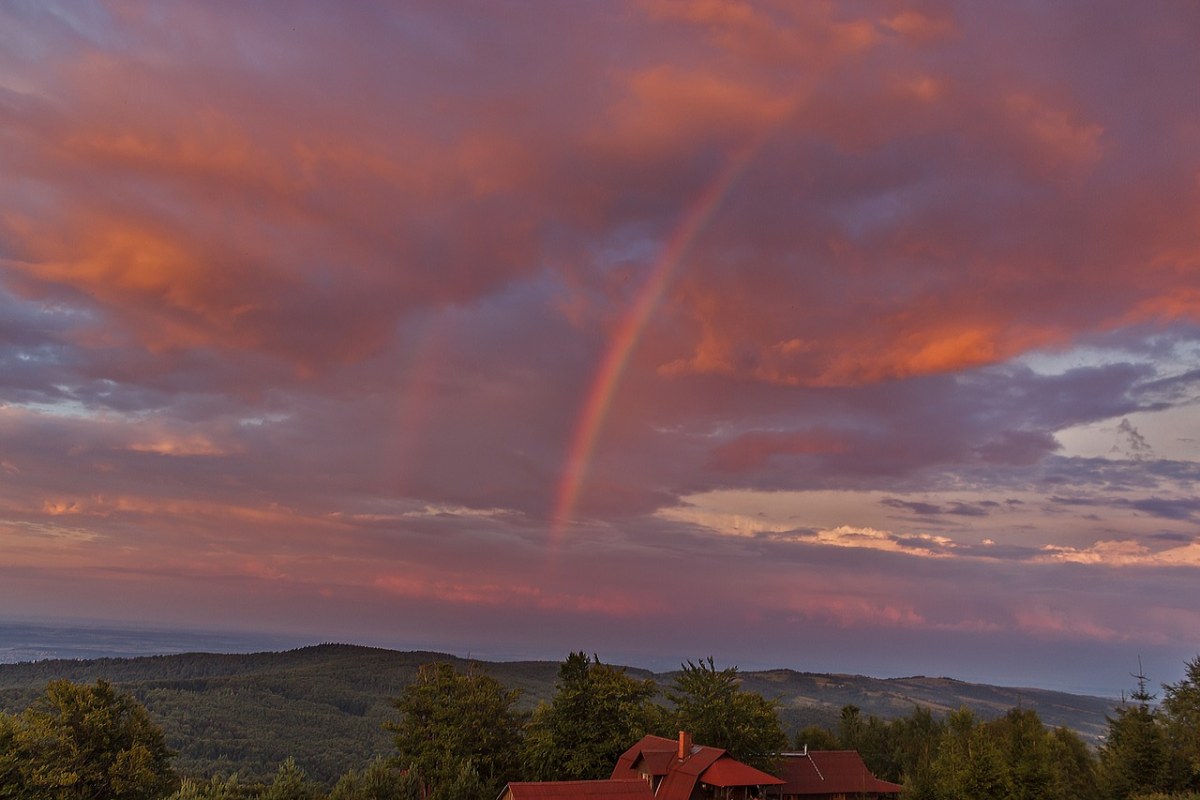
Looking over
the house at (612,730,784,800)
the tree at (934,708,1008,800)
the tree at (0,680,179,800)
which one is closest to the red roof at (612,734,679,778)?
the house at (612,730,784,800)

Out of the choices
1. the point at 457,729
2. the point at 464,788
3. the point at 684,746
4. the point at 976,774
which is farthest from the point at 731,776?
the point at 457,729

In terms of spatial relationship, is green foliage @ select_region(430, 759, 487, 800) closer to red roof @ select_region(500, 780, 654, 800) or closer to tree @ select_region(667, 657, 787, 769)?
red roof @ select_region(500, 780, 654, 800)

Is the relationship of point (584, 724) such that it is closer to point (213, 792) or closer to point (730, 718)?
point (730, 718)

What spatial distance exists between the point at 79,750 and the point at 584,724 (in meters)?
40.1

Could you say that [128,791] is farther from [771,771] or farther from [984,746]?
[984,746]

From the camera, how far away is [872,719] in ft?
434

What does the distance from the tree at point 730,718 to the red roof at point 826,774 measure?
3.03 meters

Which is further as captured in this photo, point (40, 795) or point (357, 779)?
point (357, 779)

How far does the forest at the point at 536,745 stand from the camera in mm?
63031

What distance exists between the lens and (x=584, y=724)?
77750 mm

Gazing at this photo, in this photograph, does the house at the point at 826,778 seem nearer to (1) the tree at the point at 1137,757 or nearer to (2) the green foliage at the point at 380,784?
(1) the tree at the point at 1137,757

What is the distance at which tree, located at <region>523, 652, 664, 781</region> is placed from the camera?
75625 millimetres

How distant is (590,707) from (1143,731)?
46.1 metres

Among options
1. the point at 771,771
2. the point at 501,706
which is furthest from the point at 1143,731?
the point at 501,706
